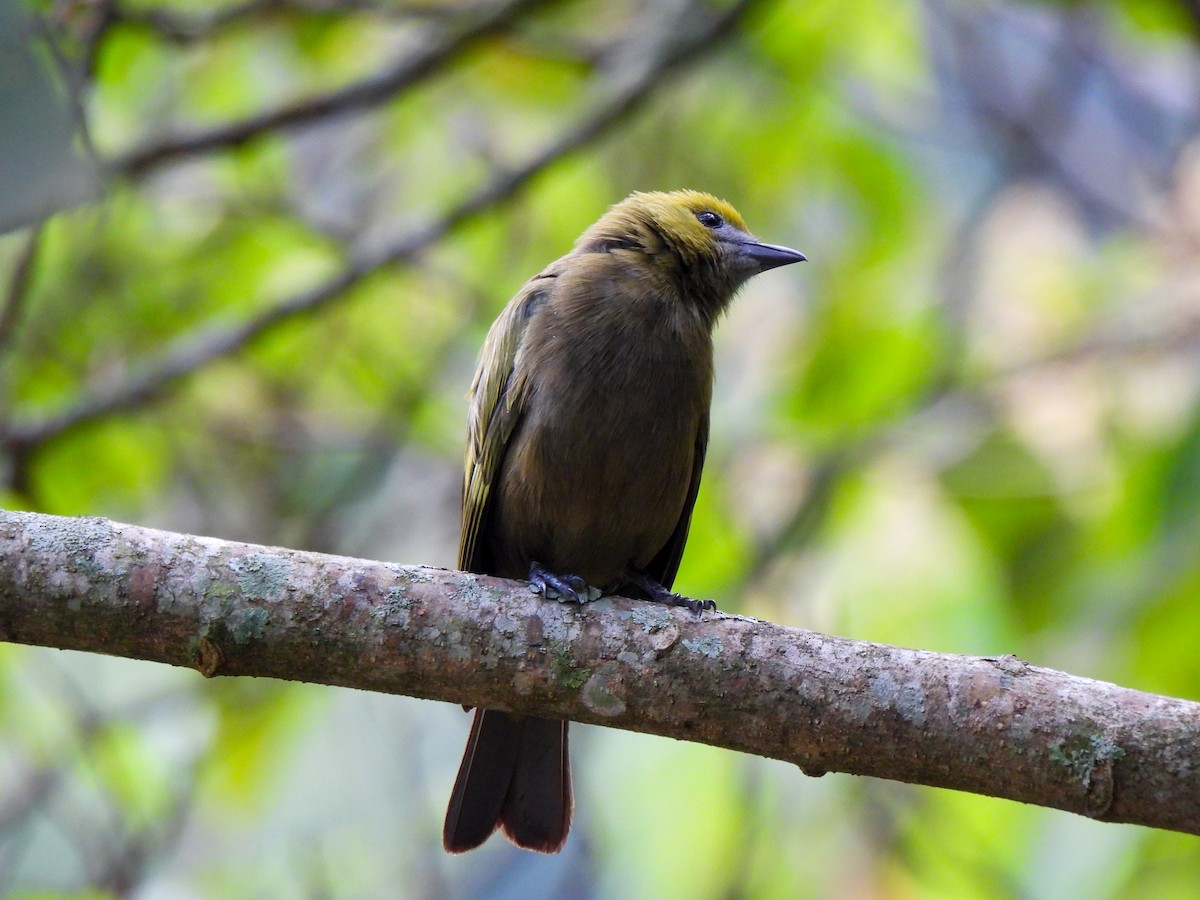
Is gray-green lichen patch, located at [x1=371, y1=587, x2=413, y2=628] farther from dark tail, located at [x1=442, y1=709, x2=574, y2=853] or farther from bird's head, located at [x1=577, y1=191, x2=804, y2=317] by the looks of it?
bird's head, located at [x1=577, y1=191, x2=804, y2=317]

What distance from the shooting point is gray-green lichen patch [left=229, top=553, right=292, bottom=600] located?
2686 millimetres

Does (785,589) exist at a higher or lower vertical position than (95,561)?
lower

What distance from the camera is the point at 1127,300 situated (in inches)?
232

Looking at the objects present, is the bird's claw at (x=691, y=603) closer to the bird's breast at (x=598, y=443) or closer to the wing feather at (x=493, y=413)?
the bird's breast at (x=598, y=443)

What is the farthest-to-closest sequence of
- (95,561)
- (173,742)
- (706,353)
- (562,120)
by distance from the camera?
(562,120), (173,742), (706,353), (95,561)

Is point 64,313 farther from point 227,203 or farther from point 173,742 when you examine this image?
point 173,742

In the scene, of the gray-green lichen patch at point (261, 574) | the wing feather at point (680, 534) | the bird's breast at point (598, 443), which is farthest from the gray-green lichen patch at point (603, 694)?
the wing feather at point (680, 534)

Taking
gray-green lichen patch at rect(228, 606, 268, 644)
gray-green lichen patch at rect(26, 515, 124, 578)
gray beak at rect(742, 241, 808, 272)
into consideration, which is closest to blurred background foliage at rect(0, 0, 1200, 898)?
gray beak at rect(742, 241, 808, 272)

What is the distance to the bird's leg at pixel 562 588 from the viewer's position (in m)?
2.99

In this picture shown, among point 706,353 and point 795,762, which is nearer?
point 795,762

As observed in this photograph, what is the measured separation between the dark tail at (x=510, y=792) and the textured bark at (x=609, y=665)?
0.85 meters

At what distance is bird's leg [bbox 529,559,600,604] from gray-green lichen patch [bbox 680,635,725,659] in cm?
27

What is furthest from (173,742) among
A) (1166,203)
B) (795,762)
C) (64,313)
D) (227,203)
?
(1166,203)

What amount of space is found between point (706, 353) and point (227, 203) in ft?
9.66
